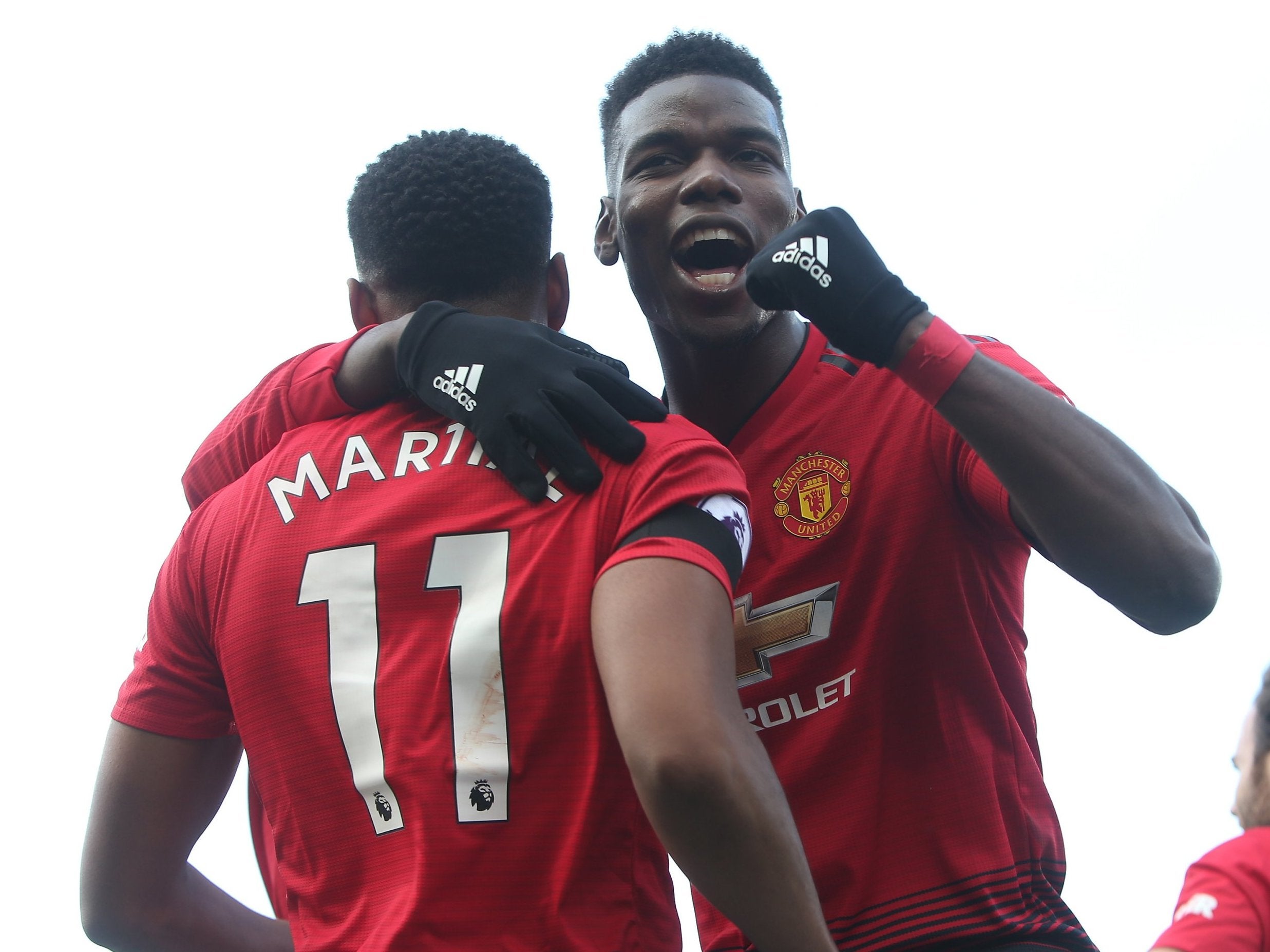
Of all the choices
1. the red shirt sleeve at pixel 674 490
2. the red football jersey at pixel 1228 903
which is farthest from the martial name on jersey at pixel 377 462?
the red football jersey at pixel 1228 903

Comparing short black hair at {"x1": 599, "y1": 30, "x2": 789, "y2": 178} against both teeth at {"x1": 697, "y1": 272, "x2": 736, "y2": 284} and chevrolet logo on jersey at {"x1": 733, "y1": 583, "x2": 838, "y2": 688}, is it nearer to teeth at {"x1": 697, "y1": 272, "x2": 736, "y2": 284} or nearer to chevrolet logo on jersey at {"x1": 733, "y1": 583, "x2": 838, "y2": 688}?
teeth at {"x1": 697, "y1": 272, "x2": 736, "y2": 284}

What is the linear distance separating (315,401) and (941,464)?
1.29 metres

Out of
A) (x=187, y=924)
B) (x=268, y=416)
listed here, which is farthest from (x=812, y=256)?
(x=187, y=924)

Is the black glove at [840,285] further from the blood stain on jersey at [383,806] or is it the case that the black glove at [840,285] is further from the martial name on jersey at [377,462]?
the blood stain on jersey at [383,806]

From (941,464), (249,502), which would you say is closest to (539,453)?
(249,502)

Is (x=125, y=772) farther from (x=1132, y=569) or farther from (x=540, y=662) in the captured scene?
(x=1132, y=569)

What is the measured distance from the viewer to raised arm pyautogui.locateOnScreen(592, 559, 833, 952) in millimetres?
1642

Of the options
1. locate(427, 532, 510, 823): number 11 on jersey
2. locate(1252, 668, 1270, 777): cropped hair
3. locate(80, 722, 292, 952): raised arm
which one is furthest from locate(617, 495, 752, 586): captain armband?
locate(1252, 668, 1270, 777): cropped hair

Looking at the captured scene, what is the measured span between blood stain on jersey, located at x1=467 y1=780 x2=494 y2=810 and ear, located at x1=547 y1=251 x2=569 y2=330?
997 mm

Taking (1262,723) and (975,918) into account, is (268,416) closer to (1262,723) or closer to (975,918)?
(975,918)

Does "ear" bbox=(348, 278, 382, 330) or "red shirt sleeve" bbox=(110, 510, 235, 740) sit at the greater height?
"ear" bbox=(348, 278, 382, 330)

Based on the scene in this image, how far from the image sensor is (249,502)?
2.10 meters

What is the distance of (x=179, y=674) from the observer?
6.99 feet

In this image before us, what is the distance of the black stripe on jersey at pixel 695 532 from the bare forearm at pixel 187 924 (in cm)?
111
